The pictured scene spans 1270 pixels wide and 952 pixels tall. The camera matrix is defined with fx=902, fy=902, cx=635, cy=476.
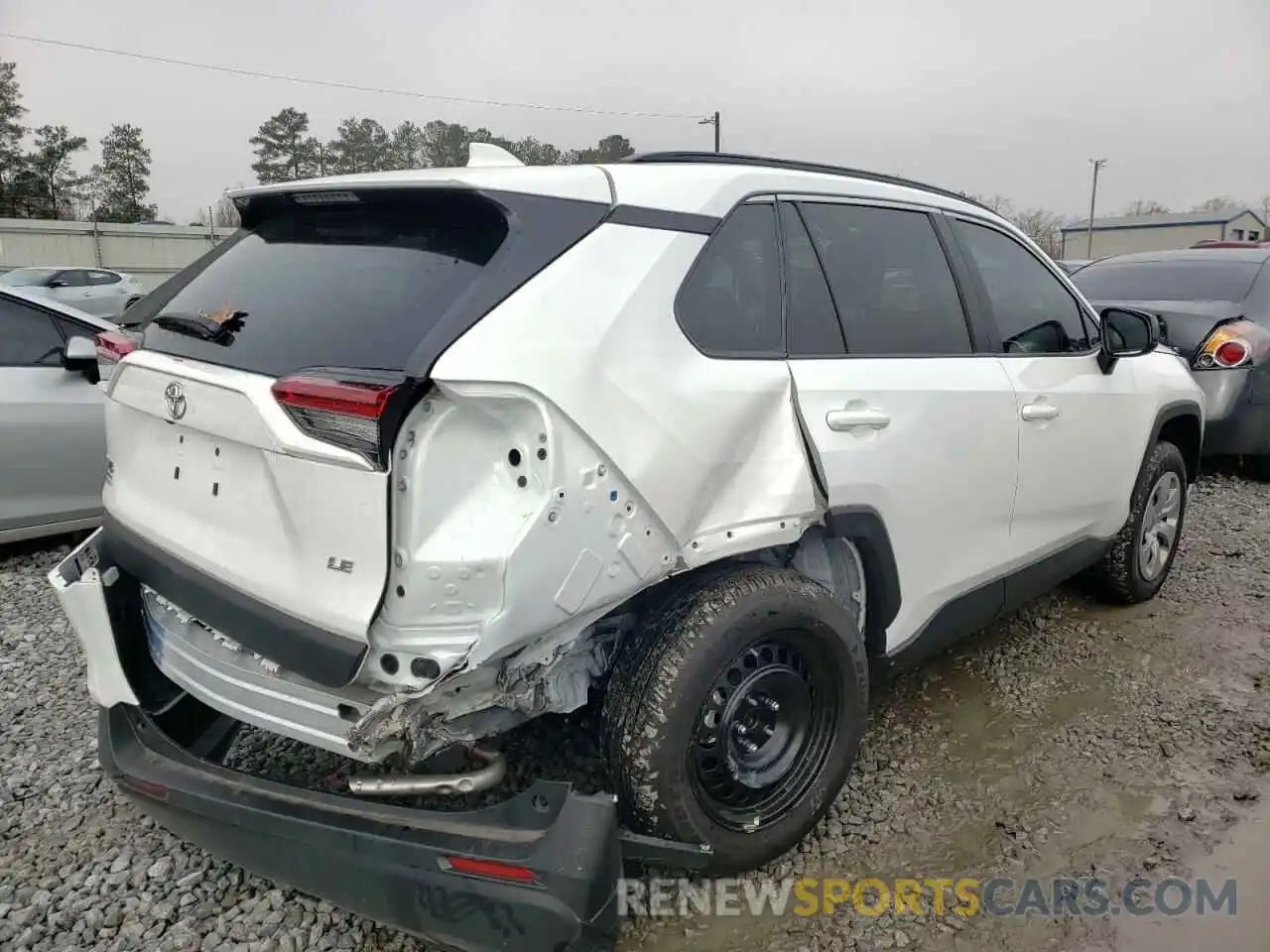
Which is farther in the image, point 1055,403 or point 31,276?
point 31,276

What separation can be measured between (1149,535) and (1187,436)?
611mm

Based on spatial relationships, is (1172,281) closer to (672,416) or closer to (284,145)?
(672,416)

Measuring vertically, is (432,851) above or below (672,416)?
below

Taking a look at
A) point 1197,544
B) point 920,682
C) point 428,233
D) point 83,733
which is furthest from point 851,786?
point 1197,544

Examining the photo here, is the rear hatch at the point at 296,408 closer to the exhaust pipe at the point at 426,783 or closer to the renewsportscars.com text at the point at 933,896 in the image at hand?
the exhaust pipe at the point at 426,783

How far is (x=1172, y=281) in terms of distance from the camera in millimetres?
7316

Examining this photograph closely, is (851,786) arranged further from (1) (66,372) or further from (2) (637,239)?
(1) (66,372)

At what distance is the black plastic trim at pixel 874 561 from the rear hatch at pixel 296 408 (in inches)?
43.2

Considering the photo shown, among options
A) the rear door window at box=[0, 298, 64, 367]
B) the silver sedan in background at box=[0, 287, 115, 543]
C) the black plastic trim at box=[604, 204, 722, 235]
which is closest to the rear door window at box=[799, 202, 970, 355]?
the black plastic trim at box=[604, 204, 722, 235]

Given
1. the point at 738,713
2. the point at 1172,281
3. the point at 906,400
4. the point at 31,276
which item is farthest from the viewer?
the point at 31,276

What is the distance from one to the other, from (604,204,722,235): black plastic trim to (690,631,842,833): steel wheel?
1.08 m

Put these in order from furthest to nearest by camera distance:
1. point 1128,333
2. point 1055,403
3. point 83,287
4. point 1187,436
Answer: point 83,287 < point 1187,436 < point 1128,333 < point 1055,403

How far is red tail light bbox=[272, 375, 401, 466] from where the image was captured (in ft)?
5.83

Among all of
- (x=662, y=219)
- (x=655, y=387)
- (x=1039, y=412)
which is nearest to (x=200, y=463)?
(x=655, y=387)
